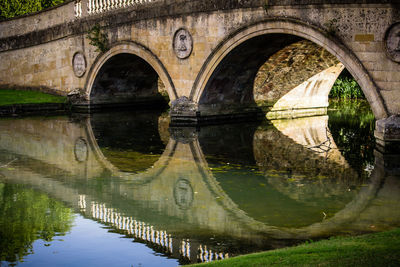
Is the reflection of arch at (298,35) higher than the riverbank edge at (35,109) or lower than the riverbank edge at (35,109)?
higher

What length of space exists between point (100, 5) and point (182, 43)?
443 centimetres

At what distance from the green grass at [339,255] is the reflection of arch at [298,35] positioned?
580cm

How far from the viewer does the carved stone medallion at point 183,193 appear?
679 cm

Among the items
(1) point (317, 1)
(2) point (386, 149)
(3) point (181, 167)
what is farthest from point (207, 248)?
(1) point (317, 1)

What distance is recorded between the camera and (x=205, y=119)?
13.9 m

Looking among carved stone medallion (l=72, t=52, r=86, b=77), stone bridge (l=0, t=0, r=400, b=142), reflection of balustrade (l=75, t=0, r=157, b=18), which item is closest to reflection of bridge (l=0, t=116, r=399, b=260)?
stone bridge (l=0, t=0, r=400, b=142)

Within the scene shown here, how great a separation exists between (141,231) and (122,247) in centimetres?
50

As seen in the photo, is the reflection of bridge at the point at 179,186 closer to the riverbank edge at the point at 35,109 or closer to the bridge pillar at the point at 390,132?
the bridge pillar at the point at 390,132

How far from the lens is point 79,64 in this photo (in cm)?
1819

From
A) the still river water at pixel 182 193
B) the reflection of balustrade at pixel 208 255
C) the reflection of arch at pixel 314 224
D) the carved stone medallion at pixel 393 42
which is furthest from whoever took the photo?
the carved stone medallion at pixel 393 42

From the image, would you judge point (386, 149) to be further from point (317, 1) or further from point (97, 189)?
point (97, 189)

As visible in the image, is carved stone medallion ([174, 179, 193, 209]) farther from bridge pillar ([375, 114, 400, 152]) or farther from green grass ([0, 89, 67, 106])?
green grass ([0, 89, 67, 106])

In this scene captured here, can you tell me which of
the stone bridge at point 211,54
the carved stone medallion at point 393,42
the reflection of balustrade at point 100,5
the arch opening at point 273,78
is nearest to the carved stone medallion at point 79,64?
the stone bridge at point 211,54

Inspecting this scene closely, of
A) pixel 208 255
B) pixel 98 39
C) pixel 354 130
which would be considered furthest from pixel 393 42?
pixel 98 39
